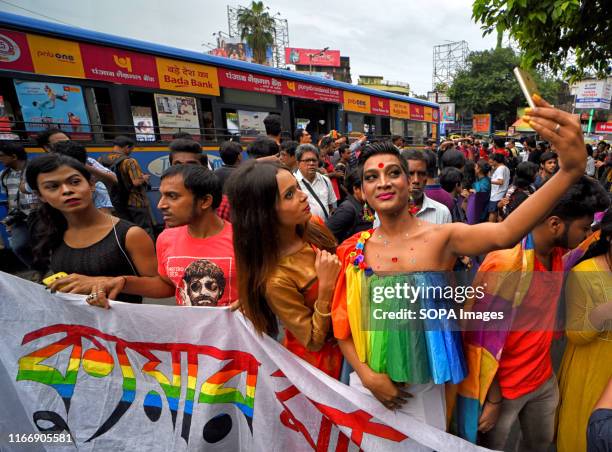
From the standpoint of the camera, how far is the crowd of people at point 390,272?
1169 millimetres

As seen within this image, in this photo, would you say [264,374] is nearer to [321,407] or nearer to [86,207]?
[321,407]

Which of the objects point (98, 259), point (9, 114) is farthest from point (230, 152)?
point (9, 114)

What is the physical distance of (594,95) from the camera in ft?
47.4

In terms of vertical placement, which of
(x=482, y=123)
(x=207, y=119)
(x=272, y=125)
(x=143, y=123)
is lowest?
(x=272, y=125)

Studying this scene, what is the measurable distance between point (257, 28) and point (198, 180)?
3679cm

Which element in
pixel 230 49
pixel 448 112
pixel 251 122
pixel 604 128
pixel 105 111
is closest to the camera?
pixel 105 111

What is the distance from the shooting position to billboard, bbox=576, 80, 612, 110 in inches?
559

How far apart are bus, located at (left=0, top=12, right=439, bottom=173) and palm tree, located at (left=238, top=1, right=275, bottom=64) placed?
1088 inches

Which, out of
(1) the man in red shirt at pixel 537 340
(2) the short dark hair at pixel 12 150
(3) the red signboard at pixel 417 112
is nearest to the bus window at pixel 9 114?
(2) the short dark hair at pixel 12 150

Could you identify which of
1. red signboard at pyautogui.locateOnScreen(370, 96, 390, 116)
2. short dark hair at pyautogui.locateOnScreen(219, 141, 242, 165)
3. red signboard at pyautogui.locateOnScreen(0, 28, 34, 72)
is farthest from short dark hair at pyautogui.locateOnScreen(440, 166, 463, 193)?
red signboard at pyautogui.locateOnScreen(370, 96, 390, 116)

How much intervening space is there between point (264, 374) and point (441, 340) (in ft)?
2.97

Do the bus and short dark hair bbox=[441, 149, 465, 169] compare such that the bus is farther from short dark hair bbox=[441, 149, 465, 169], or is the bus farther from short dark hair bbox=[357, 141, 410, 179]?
short dark hair bbox=[357, 141, 410, 179]

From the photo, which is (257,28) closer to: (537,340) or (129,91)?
(129,91)

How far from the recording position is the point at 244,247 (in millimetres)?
1437
